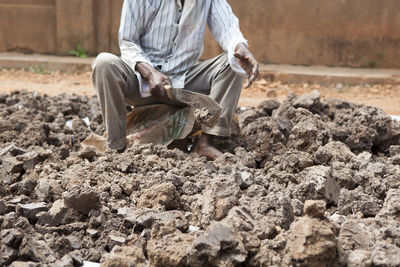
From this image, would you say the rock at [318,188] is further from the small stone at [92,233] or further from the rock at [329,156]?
the small stone at [92,233]

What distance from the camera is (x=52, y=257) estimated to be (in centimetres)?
237

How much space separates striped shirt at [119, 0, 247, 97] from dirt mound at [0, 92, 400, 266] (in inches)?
26.8

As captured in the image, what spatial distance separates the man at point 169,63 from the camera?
385cm

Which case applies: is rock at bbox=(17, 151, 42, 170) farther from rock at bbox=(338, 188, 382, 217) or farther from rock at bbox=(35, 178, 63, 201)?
rock at bbox=(338, 188, 382, 217)

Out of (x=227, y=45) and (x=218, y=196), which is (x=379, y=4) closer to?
(x=227, y=45)

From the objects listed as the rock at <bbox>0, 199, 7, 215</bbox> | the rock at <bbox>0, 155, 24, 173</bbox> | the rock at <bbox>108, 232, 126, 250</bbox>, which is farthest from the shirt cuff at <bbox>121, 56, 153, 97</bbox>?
the rock at <bbox>108, 232, 126, 250</bbox>

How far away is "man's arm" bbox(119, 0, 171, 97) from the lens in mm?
3840

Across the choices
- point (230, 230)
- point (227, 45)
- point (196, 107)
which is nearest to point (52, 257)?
point (230, 230)

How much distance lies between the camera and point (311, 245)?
2.09 m

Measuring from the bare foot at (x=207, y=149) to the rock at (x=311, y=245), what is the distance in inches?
67.7

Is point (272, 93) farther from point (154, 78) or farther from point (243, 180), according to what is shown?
point (243, 180)

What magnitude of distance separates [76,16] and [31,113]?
3.94 meters

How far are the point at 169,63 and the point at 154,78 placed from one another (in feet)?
1.21

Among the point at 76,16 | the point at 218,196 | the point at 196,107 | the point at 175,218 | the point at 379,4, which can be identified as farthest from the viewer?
the point at 76,16
